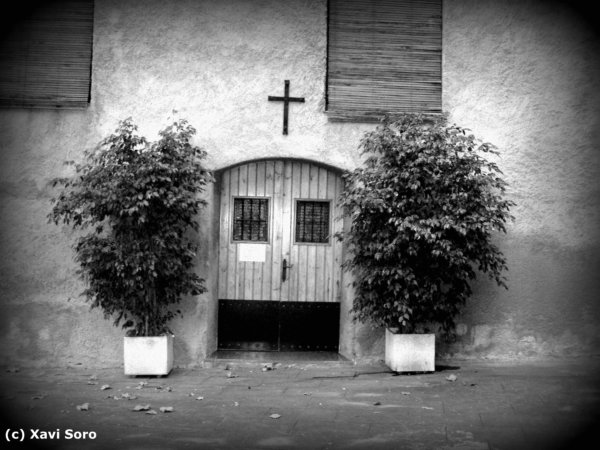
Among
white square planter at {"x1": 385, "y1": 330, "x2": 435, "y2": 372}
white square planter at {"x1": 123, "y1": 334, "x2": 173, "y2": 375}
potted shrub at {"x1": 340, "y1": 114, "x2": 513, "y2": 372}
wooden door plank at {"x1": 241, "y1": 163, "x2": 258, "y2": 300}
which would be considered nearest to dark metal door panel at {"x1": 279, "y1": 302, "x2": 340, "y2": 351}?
wooden door plank at {"x1": 241, "y1": 163, "x2": 258, "y2": 300}

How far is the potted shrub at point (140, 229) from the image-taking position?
21.8 feet

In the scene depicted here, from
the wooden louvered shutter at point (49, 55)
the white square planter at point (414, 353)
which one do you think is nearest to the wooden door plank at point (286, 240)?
the white square planter at point (414, 353)

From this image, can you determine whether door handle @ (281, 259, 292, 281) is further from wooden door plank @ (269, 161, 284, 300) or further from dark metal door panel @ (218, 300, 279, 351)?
dark metal door panel @ (218, 300, 279, 351)

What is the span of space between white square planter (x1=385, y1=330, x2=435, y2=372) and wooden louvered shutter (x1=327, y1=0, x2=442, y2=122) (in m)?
2.88

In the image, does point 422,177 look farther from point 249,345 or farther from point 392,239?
point 249,345

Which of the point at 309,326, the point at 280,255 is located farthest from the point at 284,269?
the point at 309,326

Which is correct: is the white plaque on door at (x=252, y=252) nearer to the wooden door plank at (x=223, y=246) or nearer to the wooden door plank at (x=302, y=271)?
the wooden door plank at (x=223, y=246)

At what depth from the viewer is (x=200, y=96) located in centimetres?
762

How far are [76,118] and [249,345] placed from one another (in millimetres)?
3721

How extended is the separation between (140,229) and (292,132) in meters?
2.27

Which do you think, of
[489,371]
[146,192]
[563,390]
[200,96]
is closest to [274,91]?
[200,96]

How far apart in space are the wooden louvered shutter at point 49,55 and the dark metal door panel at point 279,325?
11.3 ft

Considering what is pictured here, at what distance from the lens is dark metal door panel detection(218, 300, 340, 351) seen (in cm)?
786

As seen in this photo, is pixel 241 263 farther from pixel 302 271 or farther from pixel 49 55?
pixel 49 55
